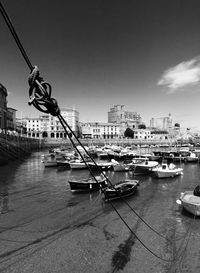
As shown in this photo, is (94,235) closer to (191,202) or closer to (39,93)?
(191,202)

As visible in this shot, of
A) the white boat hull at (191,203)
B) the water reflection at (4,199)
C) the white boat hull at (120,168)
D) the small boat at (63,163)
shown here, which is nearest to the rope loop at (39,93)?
the white boat hull at (191,203)

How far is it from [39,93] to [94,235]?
13.7 metres

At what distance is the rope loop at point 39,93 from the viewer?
17.1 ft

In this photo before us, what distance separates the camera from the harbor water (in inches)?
489

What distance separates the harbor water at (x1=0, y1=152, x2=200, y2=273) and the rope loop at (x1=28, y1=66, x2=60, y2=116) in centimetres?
667

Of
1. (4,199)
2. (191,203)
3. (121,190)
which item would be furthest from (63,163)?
(191,203)

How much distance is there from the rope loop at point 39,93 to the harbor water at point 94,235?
263 inches

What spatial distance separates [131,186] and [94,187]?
5.19 meters

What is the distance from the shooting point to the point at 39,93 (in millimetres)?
5332

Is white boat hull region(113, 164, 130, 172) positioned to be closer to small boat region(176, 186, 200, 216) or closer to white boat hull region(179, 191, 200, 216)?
small boat region(176, 186, 200, 216)

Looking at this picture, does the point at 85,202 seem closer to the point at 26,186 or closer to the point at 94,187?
the point at 94,187

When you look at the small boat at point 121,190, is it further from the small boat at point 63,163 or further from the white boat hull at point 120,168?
the small boat at point 63,163

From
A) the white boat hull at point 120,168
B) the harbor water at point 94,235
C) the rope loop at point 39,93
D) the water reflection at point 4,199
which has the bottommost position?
the harbor water at point 94,235

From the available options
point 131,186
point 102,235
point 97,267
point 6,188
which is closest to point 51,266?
point 97,267
